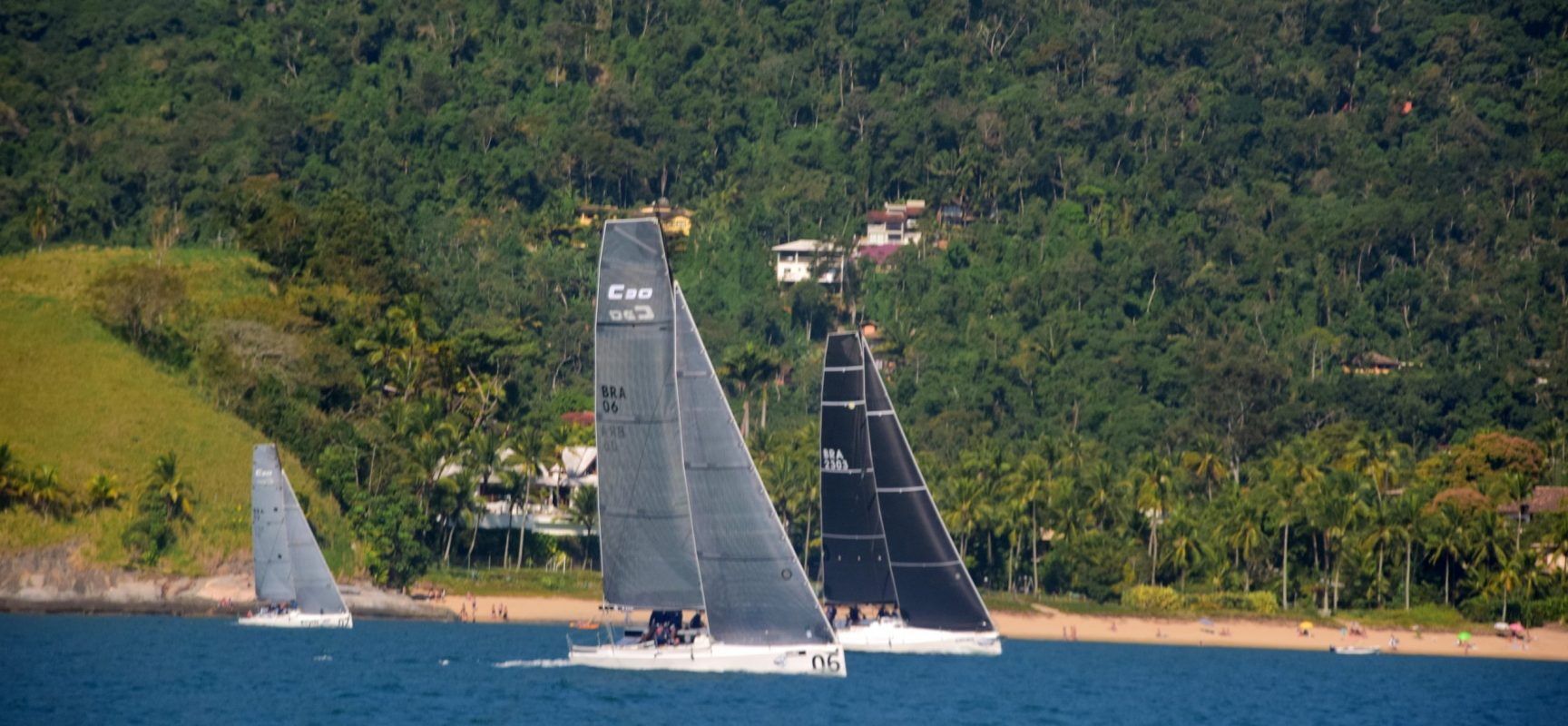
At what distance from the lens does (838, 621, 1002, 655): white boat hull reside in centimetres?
6706

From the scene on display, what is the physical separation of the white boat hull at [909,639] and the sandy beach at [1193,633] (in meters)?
20.1

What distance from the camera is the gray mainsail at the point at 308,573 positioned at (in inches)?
3027

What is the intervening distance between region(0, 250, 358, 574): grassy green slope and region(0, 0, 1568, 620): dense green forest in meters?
1.97

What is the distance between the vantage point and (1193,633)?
3497 inches

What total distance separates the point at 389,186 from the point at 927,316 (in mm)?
42637

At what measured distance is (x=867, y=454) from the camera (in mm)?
66375

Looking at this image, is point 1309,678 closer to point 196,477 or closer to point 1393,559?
point 1393,559

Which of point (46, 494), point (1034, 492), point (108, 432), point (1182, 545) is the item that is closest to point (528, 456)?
point (108, 432)

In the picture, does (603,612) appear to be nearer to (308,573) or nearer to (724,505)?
(308,573)

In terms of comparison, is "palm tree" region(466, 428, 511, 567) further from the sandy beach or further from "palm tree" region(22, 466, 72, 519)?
"palm tree" region(22, 466, 72, 519)

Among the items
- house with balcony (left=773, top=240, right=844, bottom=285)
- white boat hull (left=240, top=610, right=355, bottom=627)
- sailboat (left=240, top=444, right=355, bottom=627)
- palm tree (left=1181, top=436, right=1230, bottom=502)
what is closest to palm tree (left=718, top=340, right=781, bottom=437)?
palm tree (left=1181, top=436, right=1230, bottom=502)

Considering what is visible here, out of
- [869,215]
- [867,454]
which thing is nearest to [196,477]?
[867,454]

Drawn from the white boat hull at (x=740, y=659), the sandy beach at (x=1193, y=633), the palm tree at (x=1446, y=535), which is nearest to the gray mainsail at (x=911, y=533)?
the white boat hull at (x=740, y=659)

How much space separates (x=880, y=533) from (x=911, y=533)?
39.0 inches
